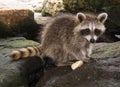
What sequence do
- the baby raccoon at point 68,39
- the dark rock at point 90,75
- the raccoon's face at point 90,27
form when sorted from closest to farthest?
the dark rock at point 90,75 → the raccoon's face at point 90,27 → the baby raccoon at point 68,39

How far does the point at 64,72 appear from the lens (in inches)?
273

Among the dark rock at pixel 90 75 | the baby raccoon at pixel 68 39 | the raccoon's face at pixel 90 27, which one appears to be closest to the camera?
the dark rock at pixel 90 75

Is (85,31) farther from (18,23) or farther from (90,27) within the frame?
(18,23)

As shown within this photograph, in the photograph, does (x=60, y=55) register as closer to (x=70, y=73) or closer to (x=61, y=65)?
(x=61, y=65)

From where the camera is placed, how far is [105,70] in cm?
656

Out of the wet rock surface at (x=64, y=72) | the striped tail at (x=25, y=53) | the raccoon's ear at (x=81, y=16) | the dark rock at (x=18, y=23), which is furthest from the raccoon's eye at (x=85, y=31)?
the dark rock at (x=18, y=23)

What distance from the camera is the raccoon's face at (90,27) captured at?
7188 millimetres

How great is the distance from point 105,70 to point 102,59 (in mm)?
625

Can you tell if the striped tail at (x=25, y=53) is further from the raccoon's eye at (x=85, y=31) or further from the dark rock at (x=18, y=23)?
the dark rock at (x=18, y=23)

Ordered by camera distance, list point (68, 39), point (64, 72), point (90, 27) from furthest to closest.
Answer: point (68, 39) → point (90, 27) → point (64, 72)

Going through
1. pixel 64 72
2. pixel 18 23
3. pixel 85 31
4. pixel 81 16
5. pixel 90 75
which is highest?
pixel 81 16

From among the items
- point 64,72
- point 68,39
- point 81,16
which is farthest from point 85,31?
point 64,72

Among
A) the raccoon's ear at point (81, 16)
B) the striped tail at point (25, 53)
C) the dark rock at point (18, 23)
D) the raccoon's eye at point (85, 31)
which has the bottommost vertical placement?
the dark rock at point (18, 23)

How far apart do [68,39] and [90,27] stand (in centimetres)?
50
